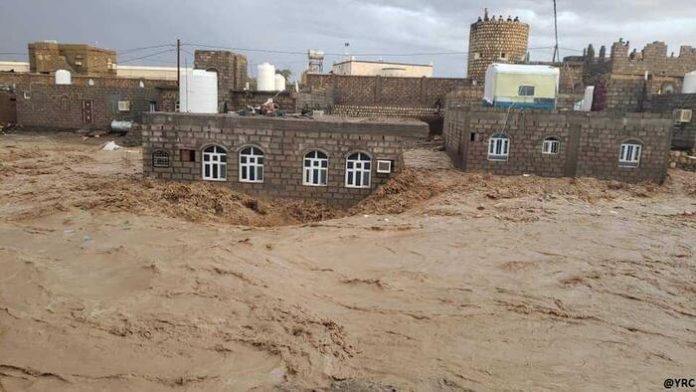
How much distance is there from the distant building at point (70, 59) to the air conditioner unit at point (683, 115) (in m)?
32.7

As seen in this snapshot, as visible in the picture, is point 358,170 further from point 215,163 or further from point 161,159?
point 161,159

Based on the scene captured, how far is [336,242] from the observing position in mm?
11617

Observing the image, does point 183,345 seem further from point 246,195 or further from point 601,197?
point 601,197

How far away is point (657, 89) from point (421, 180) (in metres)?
15.1

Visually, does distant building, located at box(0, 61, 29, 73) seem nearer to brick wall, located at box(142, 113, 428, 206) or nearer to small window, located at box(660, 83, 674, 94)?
brick wall, located at box(142, 113, 428, 206)

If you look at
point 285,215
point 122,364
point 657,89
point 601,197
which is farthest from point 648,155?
point 122,364

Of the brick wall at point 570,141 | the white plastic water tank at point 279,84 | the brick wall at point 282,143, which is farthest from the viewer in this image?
the white plastic water tank at point 279,84

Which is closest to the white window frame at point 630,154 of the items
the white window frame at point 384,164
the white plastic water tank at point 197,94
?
the white window frame at point 384,164

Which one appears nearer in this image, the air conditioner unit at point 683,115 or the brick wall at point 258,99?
the air conditioner unit at point 683,115

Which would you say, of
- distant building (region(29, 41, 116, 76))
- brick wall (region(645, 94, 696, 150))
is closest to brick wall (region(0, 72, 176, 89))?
distant building (region(29, 41, 116, 76))

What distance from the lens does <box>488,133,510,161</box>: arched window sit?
19141 millimetres

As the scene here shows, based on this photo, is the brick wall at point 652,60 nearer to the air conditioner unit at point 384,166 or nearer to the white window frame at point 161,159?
the air conditioner unit at point 384,166

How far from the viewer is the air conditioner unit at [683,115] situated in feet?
74.7

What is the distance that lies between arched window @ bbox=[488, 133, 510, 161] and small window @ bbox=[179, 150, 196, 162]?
1003 cm
